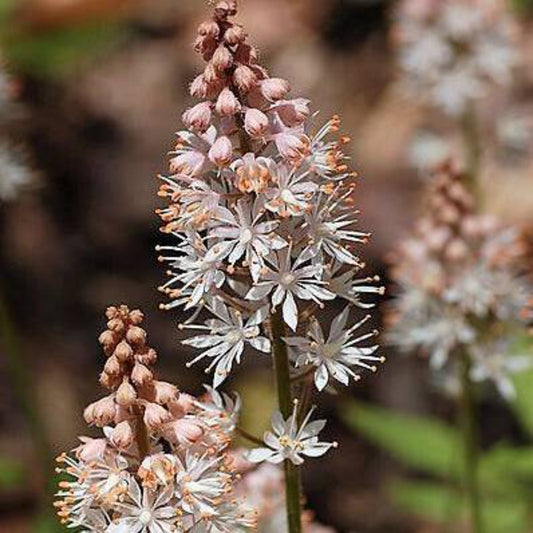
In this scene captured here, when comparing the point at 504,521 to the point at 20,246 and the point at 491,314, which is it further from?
the point at 20,246

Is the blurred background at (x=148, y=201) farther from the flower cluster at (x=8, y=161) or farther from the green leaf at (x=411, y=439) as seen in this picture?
the flower cluster at (x=8, y=161)

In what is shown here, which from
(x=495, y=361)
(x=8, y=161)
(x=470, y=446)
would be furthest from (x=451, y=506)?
(x=8, y=161)

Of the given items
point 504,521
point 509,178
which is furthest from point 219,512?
point 509,178

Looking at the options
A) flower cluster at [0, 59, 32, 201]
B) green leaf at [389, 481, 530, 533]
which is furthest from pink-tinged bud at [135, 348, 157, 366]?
flower cluster at [0, 59, 32, 201]

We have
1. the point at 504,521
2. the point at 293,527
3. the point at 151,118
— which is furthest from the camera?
the point at 151,118

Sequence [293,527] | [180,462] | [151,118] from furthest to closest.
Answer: [151,118], [293,527], [180,462]

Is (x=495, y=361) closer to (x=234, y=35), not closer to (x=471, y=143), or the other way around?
(x=471, y=143)
